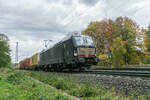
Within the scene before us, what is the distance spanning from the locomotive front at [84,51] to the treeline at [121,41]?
12021mm

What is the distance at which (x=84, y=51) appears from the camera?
14.6 metres

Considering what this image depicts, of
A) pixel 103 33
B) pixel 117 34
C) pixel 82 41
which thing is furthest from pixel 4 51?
pixel 117 34

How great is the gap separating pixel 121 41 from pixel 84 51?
15241mm

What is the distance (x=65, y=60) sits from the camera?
1555 cm

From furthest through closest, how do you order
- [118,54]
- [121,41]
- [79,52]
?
[121,41] → [118,54] → [79,52]

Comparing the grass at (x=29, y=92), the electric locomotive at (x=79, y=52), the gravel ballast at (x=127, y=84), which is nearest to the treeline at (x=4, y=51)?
the electric locomotive at (x=79, y=52)

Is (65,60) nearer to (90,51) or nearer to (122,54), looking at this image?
(90,51)

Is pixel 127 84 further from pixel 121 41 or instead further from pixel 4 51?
pixel 4 51

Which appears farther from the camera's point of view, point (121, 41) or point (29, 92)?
point (121, 41)

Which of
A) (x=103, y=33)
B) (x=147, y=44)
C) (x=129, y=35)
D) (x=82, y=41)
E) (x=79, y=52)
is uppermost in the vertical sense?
(x=103, y=33)

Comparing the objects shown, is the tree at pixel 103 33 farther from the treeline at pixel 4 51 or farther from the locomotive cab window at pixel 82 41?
the locomotive cab window at pixel 82 41

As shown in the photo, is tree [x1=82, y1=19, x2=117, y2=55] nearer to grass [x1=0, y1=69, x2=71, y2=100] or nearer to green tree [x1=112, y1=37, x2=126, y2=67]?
green tree [x1=112, y1=37, x2=126, y2=67]

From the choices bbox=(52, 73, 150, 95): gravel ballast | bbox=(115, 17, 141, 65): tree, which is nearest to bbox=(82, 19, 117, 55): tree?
bbox=(115, 17, 141, 65): tree

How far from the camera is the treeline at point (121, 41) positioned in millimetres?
27445
